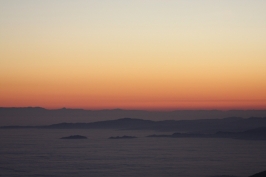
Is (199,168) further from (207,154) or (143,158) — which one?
(207,154)

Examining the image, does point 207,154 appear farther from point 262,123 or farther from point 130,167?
point 262,123

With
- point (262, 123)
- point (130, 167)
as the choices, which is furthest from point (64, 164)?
point (262, 123)

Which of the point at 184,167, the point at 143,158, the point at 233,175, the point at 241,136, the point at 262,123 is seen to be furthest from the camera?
the point at 262,123

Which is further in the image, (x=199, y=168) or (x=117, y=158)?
(x=117, y=158)

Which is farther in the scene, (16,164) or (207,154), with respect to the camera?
(207,154)

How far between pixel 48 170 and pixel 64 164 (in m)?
3.55

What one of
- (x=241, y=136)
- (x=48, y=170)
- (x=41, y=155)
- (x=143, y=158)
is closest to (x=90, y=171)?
(x=48, y=170)

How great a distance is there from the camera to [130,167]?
29078mm

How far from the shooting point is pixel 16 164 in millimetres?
31359

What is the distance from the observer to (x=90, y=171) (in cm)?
2712

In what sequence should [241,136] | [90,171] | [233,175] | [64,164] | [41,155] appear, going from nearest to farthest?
1. [233,175]
2. [90,171]
3. [64,164]
4. [41,155]
5. [241,136]

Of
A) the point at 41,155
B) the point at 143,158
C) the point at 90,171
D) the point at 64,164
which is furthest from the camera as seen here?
the point at 41,155

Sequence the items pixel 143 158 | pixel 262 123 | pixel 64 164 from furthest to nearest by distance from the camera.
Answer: pixel 262 123
pixel 143 158
pixel 64 164

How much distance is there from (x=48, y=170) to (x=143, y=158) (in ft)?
33.4
